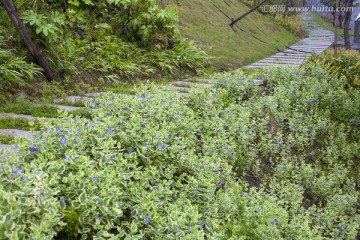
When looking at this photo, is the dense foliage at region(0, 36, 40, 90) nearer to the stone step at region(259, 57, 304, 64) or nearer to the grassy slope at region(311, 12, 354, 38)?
the stone step at region(259, 57, 304, 64)

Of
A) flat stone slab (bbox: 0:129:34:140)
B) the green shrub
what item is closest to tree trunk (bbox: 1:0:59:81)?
flat stone slab (bbox: 0:129:34:140)

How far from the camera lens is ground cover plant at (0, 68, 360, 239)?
7.00ft

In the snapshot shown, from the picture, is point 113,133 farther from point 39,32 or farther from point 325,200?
point 325,200

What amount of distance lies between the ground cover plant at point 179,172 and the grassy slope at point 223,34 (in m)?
2.67

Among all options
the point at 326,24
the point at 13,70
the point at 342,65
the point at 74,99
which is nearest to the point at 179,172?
the point at 74,99

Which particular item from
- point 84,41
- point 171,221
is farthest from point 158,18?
point 171,221

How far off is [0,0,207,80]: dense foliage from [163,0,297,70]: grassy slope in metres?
1.04

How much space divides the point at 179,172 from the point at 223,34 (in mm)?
7764

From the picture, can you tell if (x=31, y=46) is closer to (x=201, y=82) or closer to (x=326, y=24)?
(x=201, y=82)

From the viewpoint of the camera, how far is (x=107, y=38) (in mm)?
6148

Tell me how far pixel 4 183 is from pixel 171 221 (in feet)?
3.07

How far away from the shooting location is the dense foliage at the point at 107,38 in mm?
5094

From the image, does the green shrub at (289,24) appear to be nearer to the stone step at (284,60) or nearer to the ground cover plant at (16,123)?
the stone step at (284,60)

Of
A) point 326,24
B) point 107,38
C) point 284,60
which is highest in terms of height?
point 107,38
